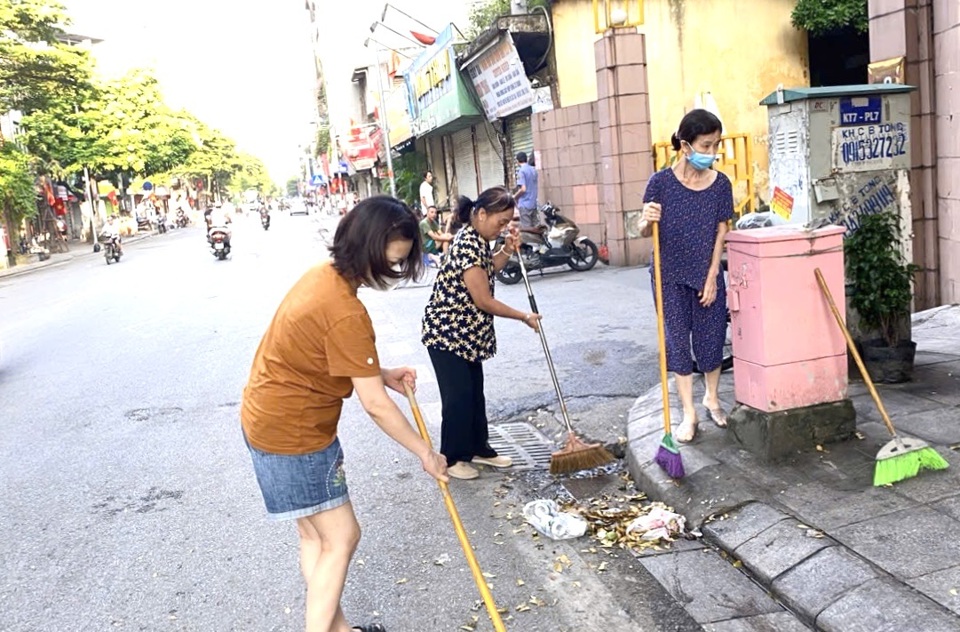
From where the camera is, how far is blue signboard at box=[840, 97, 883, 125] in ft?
16.5

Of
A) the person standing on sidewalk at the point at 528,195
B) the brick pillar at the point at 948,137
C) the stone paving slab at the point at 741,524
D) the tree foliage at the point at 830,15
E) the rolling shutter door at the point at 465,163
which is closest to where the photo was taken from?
the stone paving slab at the point at 741,524

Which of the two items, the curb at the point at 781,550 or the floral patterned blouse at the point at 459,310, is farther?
Result: the floral patterned blouse at the point at 459,310

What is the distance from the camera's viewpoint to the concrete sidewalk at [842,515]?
2898mm

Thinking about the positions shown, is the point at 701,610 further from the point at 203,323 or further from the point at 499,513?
the point at 203,323

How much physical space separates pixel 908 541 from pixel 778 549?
0.47m

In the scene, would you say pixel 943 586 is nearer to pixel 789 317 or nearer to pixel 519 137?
pixel 789 317

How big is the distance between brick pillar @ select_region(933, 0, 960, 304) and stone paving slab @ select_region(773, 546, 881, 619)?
4.53 metres

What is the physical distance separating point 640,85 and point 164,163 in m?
37.4

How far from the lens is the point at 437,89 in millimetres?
19516

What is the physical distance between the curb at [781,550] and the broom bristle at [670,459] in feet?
0.17

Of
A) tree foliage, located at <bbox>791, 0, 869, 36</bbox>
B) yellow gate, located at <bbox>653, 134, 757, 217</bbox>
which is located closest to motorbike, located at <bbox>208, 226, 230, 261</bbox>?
yellow gate, located at <bbox>653, 134, 757, 217</bbox>

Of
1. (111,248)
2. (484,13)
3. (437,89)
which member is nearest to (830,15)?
(484,13)

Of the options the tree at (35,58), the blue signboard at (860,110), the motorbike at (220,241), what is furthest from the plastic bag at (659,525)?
the tree at (35,58)

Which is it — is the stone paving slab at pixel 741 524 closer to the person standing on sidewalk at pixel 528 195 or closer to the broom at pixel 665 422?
the broom at pixel 665 422
